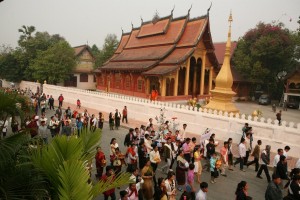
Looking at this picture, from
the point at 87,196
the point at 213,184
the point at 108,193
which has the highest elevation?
the point at 87,196

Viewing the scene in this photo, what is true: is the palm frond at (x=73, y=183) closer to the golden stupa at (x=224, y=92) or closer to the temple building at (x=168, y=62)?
the golden stupa at (x=224, y=92)

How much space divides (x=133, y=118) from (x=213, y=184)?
11.7 meters

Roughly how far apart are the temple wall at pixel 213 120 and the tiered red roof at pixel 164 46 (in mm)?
5111

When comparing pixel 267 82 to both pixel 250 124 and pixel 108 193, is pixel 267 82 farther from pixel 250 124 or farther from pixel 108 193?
pixel 108 193

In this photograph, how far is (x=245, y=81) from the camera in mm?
37938

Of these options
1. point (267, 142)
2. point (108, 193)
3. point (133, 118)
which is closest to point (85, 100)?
point (133, 118)

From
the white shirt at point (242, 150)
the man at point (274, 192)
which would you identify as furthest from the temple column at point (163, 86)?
the man at point (274, 192)

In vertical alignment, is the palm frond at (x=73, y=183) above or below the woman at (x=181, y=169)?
above

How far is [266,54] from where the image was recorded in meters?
35.6

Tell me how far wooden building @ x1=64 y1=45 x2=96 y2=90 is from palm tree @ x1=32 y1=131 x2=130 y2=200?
39.9 meters

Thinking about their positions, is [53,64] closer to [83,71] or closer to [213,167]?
[83,71]

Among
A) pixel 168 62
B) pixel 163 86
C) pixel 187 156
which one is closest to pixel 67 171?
pixel 187 156

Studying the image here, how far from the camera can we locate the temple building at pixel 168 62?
25516mm

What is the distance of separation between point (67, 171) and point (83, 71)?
4171cm
